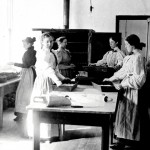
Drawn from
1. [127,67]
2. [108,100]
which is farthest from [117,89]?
[108,100]

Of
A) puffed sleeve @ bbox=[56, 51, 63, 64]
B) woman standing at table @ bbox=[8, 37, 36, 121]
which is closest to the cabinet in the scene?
puffed sleeve @ bbox=[56, 51, 63, 64]

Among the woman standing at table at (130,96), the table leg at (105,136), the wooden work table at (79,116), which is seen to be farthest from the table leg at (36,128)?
the woman standing at table at (130,96)

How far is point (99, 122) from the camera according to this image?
3.11m

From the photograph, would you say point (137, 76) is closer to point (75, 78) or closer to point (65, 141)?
point (75, 78)

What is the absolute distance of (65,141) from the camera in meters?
4.81

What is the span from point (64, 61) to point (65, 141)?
11.3 feet

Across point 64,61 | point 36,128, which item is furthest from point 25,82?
point 36,128

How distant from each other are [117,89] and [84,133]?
1287 mm

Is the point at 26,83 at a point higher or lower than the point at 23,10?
lower

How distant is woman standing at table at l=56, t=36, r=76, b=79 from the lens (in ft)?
25.1

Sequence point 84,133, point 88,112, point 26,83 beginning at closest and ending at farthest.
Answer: point 88,112 → point 84,133 → point 26,83

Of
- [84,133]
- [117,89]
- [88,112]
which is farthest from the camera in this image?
[84,133]

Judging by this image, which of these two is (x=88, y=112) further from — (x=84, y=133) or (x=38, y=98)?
(x=84, y=133)

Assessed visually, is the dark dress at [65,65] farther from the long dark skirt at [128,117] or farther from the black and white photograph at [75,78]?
the long dark skirt at [128,117]
